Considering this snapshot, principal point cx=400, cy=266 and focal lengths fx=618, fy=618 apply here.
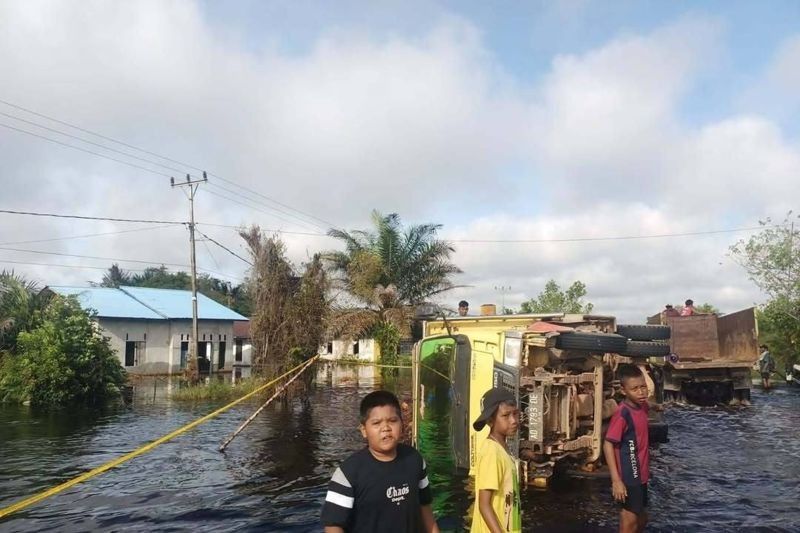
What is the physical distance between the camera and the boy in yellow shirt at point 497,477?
3.76 metres

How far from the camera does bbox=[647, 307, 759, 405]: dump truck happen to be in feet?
57.1

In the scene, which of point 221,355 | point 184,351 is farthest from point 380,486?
point 221,355

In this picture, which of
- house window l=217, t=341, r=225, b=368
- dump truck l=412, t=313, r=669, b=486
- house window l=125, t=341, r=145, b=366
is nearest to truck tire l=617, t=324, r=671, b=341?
dump truck l=412, t=313, r=669, b=486

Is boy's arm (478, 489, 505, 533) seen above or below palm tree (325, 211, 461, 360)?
below

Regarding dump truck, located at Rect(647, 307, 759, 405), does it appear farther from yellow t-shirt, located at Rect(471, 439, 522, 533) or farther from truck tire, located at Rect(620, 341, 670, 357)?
yellow t-shirt, located at Rect(471, 439, 522, 533)

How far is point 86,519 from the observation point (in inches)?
305

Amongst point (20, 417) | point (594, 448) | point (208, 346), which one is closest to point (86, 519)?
point (594, 448)

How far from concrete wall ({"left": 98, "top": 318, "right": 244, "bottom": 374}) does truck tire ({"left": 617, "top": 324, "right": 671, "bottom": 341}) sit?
27.9 metres

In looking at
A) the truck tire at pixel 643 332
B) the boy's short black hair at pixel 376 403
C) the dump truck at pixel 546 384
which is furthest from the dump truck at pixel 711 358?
the boy's short black hair at pixel 376 403

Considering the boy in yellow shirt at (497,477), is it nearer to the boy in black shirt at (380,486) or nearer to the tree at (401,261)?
the boy in black shirt at (380,486)

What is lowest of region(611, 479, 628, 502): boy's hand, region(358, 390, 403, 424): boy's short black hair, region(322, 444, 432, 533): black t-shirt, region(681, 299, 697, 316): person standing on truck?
region(611, 479, 628, 502): boy's hand

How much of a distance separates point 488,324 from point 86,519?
21.1 feet

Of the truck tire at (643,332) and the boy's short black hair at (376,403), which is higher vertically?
the truck tire at (643,332)

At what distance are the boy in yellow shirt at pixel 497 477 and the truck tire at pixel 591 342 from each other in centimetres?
382
